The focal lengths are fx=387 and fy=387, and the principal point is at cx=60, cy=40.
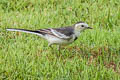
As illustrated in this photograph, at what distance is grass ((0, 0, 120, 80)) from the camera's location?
755 cm

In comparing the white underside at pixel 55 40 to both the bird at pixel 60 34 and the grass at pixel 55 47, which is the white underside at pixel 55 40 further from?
the grass at pixel 55 47

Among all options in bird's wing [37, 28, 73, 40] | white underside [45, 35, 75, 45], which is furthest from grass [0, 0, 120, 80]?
bird's wing [37, 28, 73, 40]

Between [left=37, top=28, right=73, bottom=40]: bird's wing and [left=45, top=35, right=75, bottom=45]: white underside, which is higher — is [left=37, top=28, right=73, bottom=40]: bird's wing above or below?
above

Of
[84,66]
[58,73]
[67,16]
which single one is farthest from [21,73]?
[67,16]

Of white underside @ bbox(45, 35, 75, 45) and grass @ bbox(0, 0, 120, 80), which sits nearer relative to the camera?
grass @ bbox(0, 0, 120, 80)

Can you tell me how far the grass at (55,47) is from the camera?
297 inches

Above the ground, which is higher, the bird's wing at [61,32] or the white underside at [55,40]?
the bird's wing at [61,32]

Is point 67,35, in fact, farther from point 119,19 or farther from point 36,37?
point 119,19

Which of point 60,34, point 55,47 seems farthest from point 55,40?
point 55,47

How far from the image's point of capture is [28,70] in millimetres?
7539

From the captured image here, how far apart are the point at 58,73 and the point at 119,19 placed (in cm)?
411

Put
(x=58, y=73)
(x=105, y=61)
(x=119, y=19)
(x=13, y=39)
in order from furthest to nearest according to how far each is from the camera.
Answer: (x=119, y=19)
(x=13, y=39)
(x=105, y=61)
(x=58, y=73)

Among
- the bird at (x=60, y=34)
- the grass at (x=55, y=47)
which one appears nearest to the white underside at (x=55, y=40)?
the bird at (x=60, y=34)

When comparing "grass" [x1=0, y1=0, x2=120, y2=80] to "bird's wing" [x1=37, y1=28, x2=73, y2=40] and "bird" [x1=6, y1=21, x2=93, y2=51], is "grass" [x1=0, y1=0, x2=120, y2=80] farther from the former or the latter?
"bird's wing" [x1=37, y1=28, x2=73, y2=40]
